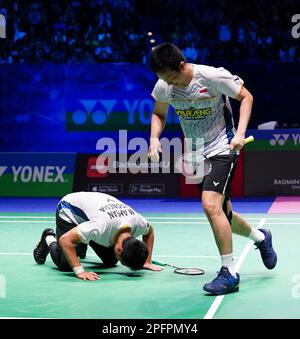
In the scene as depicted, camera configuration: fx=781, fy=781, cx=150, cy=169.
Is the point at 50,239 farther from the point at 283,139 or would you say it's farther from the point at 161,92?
the point at 283,139

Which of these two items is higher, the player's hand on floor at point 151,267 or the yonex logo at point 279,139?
the yonex logo at point 279,139

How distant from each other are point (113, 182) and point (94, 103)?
288 centimetres

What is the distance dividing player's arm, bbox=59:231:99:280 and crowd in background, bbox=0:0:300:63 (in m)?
9.14

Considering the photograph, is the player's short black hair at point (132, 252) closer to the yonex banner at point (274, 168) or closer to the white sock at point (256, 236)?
the white sock at point (256, 236)

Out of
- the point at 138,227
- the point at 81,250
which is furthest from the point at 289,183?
the point at 138,227

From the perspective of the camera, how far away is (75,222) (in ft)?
21.8

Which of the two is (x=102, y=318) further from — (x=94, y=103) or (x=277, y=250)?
(x=94, y=103)

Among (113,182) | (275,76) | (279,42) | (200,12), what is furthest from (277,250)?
(200,12)

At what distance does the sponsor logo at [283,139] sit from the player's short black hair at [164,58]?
288 inches

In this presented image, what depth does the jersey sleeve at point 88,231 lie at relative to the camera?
6.15 metres

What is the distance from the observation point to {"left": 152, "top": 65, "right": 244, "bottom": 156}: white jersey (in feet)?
19.4

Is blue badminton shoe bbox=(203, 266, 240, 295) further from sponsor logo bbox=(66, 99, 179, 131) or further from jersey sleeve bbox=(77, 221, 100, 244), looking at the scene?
sponsor logo bbox=(66, 99, 179, 131)

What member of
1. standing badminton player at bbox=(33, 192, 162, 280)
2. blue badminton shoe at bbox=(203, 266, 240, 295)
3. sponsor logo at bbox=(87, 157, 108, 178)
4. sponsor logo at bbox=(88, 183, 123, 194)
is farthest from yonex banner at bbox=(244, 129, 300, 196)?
blue badminton shoe at bbox=(203, 266, 240, 295)

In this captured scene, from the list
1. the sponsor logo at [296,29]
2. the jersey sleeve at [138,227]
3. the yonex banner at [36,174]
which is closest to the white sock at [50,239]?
the jersey sleeve at [138,227]
